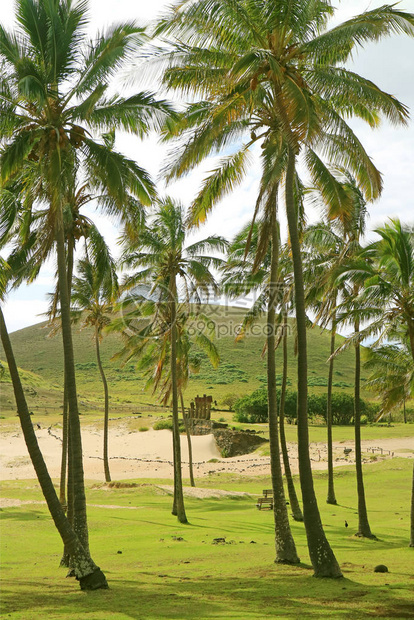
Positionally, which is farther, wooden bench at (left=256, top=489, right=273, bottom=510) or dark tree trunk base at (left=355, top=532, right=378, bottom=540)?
wooden bench at (left=256, top=489, right=273, bottom=510)

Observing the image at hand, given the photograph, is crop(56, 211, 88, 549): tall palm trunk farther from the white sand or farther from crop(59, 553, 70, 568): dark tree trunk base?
the white sand

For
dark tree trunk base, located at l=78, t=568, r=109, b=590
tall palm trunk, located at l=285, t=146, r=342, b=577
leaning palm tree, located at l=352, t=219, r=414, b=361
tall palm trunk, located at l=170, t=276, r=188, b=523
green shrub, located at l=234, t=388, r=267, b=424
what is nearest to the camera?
dark tree trunk base, located at l=78, t=568, r=109, b=590

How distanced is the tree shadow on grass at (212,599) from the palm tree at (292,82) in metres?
1.22

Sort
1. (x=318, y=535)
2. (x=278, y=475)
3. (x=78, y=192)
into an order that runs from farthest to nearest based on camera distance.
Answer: (x=78, y=192), (x=278, y=475), (x=318, y=535)

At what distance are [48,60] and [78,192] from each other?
452 centimetres

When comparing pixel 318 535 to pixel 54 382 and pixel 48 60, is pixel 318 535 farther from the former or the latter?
pixel 54 382

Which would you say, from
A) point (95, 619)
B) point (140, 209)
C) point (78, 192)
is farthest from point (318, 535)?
point (78, 192)

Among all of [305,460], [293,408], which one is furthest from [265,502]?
[293,408]

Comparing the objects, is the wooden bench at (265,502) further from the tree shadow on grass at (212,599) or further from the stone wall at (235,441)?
the stone wall at (235,441)

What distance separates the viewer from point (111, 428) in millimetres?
51812

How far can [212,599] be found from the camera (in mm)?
9594

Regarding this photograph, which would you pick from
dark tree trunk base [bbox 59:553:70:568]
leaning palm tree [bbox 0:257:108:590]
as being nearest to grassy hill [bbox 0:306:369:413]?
dark tree trunk base [bbox 59:553:70:568]

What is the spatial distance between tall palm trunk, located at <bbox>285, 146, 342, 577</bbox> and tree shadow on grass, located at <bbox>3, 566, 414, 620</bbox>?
39cm

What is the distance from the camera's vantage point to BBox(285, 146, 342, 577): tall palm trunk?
437 inches
